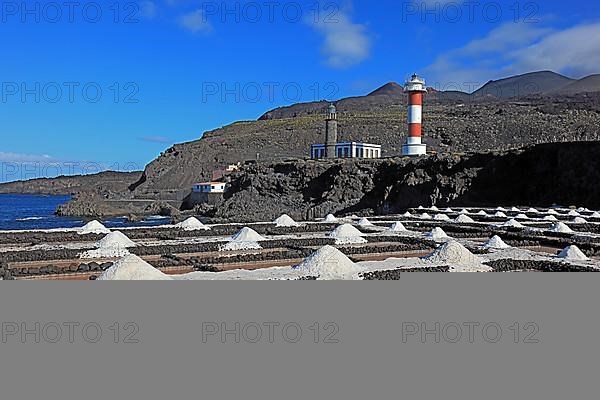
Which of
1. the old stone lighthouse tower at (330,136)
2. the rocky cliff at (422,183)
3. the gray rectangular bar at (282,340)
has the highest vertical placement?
the old stone lighthouse tower at (330,136)

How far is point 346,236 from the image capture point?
19438mm

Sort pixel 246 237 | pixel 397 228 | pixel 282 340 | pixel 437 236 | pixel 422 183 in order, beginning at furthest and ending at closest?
pixel 422 183
pixel 397 228
pixel 437 236
pixel 246 237
pixel 282 340

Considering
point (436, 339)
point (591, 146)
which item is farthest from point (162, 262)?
point (591, 146)

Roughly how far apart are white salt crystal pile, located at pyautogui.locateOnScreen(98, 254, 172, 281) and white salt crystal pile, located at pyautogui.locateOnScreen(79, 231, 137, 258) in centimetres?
436

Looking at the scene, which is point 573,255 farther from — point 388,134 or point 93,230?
point 388,134

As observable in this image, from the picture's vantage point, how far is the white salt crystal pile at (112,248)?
639 inches

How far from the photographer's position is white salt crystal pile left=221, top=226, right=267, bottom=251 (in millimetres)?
17700

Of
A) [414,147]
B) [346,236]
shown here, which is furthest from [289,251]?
[414,147]

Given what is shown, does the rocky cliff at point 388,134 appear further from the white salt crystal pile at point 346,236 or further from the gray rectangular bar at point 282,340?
the gray rectangular bar at point 282,340

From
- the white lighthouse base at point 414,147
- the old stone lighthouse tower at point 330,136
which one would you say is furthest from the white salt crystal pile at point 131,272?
the old stone lighthouse tower at point 330,136

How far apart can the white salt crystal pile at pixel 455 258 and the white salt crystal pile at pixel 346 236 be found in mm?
4127

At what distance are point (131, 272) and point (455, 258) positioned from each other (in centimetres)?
718

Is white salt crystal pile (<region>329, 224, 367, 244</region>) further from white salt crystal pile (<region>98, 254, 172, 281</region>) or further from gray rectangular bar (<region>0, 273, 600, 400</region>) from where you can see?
gray rectangular bar (<region>0, 273, 600, 400</region>)

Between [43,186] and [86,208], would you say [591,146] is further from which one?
[43,186]
